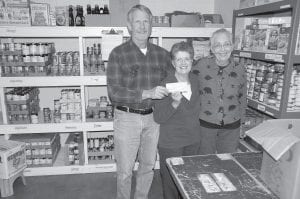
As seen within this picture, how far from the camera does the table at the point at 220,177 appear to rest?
152 cm

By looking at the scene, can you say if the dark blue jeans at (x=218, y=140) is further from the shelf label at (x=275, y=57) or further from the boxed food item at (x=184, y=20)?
the boxed food item at (x=184, y=20)

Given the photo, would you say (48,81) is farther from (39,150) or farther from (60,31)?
(39,150)

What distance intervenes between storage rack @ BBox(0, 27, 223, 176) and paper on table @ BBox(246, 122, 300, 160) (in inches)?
79.5

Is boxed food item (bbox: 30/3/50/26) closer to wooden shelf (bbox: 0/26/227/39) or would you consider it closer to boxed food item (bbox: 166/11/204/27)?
wooden shelf (bbox: 0/26/227/39)

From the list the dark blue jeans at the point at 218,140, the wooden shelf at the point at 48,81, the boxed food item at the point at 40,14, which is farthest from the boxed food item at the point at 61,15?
the dark blue jeans at the point at 218,140

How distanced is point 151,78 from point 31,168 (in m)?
2.22

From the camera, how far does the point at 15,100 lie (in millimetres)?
3398

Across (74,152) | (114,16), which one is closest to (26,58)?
(114,16)

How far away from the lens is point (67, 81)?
3.34 meters

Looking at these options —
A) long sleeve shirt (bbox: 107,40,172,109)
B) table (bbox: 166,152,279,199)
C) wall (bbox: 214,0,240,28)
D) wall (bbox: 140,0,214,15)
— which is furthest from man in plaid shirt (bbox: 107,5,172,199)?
wall (bbox: 140,0,214,15)

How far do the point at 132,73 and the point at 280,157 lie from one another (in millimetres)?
1368

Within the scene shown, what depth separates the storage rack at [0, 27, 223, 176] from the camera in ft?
10.5

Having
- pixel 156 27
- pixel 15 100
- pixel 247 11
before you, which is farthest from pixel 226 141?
pixel 15 100

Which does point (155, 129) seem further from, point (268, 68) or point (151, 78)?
point (268, 68)
